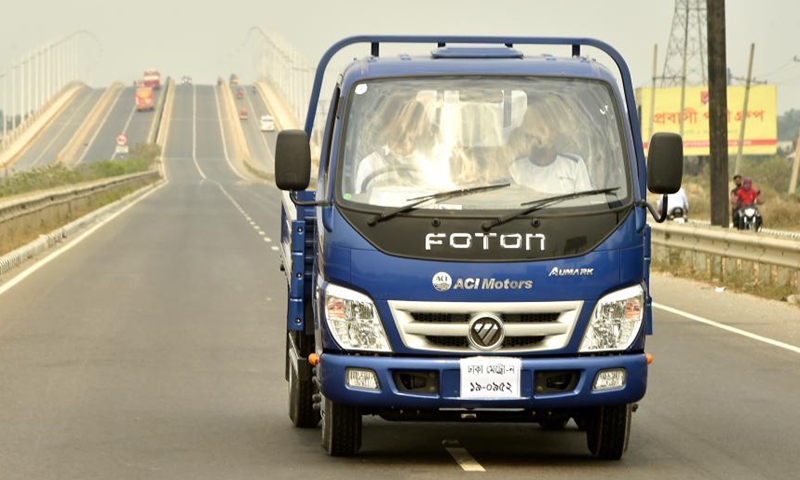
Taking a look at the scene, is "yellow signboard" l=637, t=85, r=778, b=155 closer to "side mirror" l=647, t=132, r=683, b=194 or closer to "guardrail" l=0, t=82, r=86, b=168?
"guardrail" l=0, t=82, r=86, b=168

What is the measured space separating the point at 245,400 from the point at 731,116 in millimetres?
108179

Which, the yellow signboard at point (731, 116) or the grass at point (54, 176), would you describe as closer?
the grass at point (54, 176)

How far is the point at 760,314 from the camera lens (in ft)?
67.7

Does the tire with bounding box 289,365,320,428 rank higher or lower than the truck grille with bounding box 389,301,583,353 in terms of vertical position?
lower

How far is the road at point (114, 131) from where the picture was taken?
528ft

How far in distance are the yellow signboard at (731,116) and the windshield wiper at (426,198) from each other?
10652 centimetres

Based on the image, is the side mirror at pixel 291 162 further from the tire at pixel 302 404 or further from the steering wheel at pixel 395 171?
the tire at pixel 302 404

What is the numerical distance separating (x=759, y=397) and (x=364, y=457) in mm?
3995

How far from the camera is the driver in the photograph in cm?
955

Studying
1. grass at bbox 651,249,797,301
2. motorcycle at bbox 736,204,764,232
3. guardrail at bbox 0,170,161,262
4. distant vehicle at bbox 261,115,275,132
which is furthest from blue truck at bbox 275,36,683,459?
distant vehicle at bbox 261,115,275,132

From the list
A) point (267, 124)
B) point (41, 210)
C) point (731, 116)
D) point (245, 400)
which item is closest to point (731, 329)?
point (245, 400)

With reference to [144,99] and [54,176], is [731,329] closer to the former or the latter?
[54,176]

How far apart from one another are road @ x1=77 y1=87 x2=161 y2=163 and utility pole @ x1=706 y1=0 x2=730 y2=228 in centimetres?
12527

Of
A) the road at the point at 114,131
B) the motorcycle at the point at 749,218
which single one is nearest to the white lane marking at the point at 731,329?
the motorcycle at the point at 749,218
